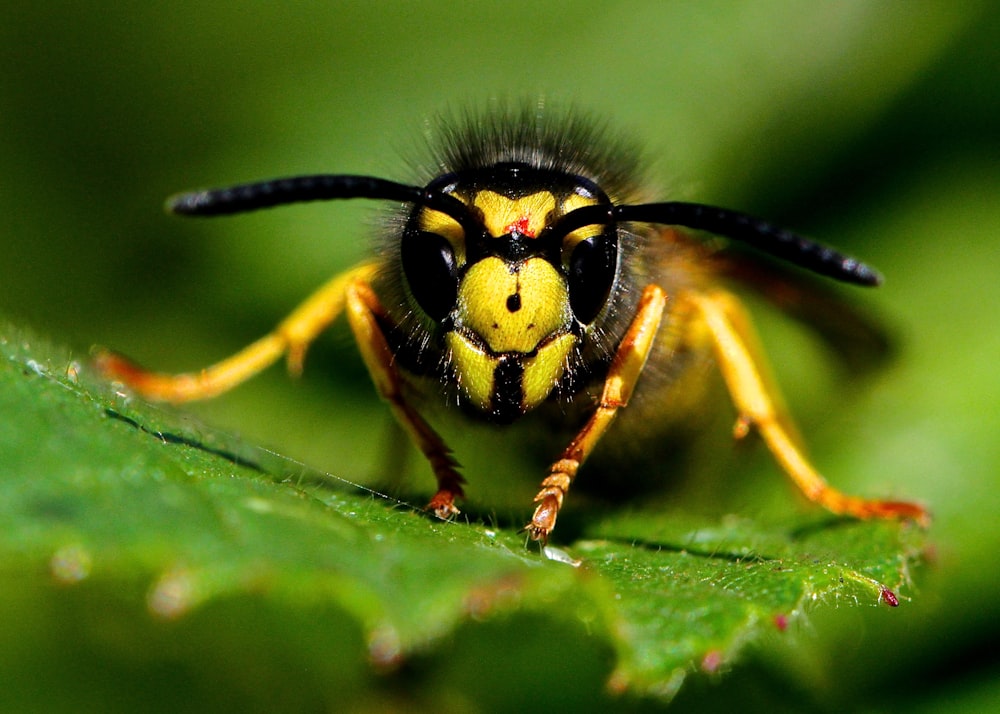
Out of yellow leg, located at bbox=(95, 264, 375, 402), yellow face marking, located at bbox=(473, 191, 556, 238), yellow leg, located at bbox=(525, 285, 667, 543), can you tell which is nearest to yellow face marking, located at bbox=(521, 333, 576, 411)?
yellow leg, located at bbox=(525, 285, 667, 543)

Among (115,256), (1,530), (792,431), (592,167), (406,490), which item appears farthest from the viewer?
(115,256)

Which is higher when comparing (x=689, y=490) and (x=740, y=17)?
(x=740, y=17)

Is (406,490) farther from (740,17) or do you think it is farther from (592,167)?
(740,17)

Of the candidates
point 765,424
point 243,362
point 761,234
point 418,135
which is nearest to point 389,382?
point 761,234

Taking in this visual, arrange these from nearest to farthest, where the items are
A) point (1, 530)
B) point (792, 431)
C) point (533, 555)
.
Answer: point (1, 530) → point (533, 555) → point (792, 431)

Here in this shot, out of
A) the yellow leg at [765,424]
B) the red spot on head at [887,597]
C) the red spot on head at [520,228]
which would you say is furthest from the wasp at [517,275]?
the red spot on head at [887,597]

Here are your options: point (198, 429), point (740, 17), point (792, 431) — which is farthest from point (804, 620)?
point (740, 17)

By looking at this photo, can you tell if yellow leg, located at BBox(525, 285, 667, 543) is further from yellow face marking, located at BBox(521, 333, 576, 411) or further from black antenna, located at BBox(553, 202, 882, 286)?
black antenna, located at BBox(553, 202, 882, 286)
